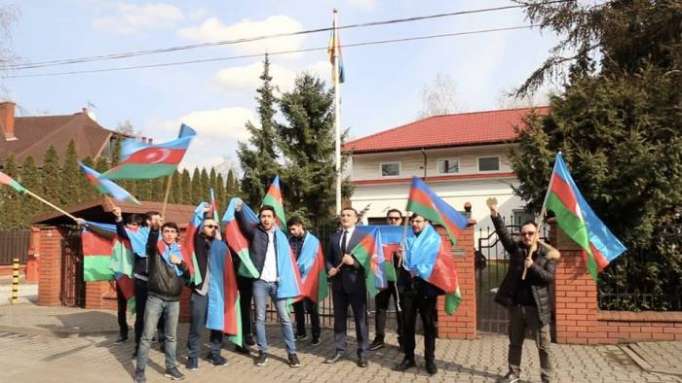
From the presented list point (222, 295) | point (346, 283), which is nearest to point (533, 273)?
point (346, 283)

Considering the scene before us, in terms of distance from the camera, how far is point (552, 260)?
6.08m

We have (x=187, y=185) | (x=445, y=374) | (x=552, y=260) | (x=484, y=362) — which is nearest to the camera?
(x=552, y=260)

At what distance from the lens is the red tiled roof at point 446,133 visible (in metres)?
28.7

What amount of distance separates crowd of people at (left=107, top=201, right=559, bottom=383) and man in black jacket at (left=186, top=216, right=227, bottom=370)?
1cm

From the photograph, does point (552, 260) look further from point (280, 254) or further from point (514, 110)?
point (514, 110)

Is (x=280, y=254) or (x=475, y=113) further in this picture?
(x=475, y=113)

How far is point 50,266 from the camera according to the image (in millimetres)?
12969

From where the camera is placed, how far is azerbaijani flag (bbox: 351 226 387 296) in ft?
24.2

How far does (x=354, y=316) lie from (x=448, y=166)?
22.8 metres

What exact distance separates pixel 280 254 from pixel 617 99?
519 centimetres

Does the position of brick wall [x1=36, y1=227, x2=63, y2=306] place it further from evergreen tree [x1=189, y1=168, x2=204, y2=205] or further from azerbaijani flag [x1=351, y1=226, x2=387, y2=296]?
evergreen tree [x1=189, y1=168, x2=204, y2=205]

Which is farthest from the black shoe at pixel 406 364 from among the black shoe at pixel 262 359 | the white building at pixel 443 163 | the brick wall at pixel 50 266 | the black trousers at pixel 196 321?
the white building at pixel 443 163

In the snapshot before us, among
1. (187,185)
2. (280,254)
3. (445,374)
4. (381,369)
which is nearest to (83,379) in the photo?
(280,254)

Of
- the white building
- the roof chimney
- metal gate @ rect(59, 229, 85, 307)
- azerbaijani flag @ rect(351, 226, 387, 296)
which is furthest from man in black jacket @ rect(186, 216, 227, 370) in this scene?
the roof chimney
